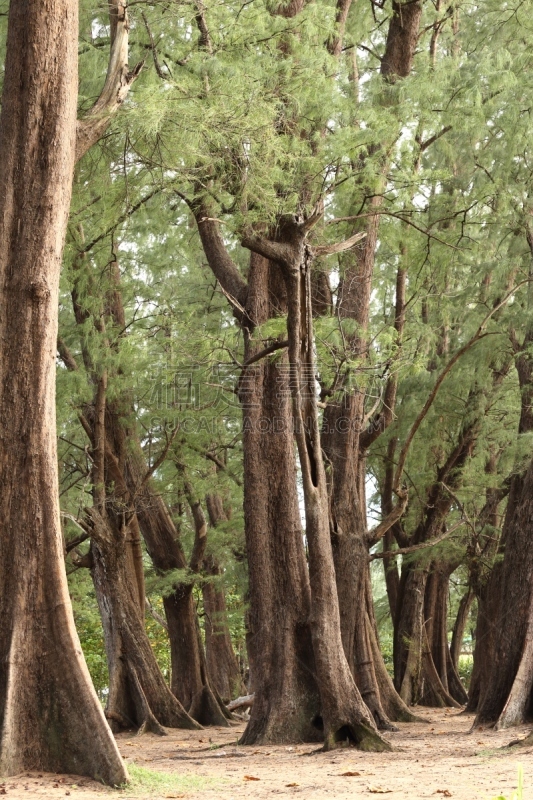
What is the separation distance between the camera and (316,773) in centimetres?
750

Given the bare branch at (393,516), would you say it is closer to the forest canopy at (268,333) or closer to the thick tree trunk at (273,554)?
the forest canopy at (268,333)

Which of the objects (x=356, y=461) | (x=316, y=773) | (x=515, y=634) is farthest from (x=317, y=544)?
(x=356, y=461)

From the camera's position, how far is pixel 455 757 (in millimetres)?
8406

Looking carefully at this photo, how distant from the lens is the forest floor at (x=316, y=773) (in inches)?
235

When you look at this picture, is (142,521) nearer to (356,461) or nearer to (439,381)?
(356,461)

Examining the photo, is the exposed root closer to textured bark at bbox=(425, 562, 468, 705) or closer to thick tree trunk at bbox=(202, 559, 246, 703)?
textured bark at bbox=(425, 562, 468, 705)

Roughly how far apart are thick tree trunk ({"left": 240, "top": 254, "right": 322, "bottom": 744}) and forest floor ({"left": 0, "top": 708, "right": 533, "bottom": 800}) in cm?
51

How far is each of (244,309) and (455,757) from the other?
5.67m

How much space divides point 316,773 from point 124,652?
7350 millimetres

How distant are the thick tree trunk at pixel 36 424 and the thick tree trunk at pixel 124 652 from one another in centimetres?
763

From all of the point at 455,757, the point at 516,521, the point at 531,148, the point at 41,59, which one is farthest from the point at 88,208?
the point at 455,757

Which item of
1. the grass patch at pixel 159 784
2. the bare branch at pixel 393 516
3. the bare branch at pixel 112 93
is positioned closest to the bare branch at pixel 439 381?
the bare branch at pixel 393 516

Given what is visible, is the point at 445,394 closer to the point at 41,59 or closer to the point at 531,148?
the point at 531,148

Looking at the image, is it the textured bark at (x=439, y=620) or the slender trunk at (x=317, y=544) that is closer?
the slender trunk at (x=317, y=544)
